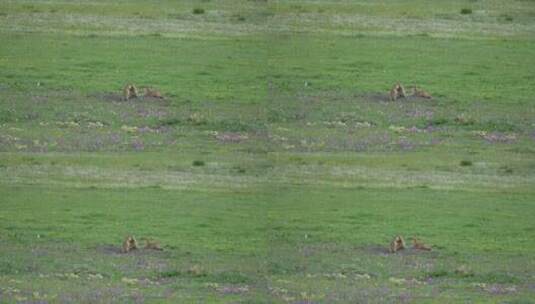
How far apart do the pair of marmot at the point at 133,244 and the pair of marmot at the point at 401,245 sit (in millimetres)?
1531

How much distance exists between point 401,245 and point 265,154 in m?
1.08

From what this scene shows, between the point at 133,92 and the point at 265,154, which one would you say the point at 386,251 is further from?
the point at 133,92

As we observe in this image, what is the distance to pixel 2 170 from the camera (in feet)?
27.1

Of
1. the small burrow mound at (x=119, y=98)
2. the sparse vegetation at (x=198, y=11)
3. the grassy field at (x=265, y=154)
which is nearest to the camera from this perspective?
the grassy field at (x=265, y=154)

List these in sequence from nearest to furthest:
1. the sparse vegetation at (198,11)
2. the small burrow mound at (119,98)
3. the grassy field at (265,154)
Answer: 1. the grassy field at (265,154)
2. the small burrow mound at (119,98)
3. the sparse vegetation at (198,11)

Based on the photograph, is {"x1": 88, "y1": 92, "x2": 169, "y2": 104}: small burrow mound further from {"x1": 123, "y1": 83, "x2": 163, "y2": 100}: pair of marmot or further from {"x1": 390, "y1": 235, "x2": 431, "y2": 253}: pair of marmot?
{"x1": 390, "y1": 235, "x2": 431, "y2": 253}: pair of marmot

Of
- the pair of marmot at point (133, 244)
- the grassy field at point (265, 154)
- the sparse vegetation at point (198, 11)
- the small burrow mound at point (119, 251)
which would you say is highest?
the sparse vegetation at point (198, 11)

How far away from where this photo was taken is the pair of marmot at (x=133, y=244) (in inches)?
326

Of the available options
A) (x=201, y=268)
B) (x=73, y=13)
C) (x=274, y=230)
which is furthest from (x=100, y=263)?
(x=73, y=13)

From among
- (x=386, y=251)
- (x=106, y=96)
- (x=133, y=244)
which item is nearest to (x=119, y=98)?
(x=106, y=96)

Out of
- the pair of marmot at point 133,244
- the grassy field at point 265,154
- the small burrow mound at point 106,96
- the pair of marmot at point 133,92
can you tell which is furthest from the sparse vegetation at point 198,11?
the pair of marmot at point 133,244

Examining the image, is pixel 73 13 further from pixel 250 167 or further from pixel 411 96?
pixel 411 96

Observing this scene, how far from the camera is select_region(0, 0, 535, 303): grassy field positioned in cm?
825

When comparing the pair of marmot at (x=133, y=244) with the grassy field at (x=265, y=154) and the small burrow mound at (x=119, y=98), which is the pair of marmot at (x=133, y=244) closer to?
the grassy field at (x=265, y=154)
